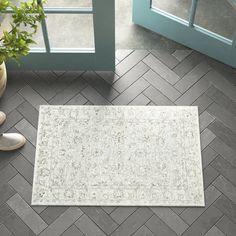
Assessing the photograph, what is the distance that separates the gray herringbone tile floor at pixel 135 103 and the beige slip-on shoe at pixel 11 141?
2.3 inches

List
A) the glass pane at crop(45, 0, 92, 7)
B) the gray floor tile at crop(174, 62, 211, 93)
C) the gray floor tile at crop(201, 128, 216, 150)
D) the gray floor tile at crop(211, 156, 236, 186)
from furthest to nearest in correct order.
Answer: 1. the gray floor tile at crop(174, 62, 211, 93)
2. the gray floor tile at crop(201, 128, 216, 150)
3. the gray floor tile at crop(211, 156, 236, 186)
4. the glass pane at crop(45, 0, 92, 7)

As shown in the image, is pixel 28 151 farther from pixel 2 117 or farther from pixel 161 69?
pixel 161 69

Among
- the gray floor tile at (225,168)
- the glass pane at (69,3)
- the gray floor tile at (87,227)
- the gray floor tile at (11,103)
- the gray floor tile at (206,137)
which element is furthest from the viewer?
the gray floor tile at (11,103)

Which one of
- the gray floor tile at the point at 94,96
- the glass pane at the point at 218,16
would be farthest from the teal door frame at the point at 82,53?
the glass pane at the point at 218,16

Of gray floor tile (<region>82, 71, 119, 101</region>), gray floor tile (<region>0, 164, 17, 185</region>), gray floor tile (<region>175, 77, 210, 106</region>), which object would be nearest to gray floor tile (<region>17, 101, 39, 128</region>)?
gray floor tile (<region>0, 164, 17, 185</region>)

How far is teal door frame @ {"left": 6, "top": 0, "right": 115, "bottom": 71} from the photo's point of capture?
333 centimetres

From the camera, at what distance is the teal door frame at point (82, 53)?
333cm

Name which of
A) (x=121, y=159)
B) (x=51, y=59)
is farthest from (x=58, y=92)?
(x=121, y=159)

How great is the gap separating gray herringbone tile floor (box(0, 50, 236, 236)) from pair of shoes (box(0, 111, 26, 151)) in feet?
0.19

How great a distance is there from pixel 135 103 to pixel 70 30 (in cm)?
75

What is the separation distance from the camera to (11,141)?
3.45 m

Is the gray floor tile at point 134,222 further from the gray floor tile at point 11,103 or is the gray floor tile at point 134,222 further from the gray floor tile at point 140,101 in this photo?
the gray floor tile at point 11,103

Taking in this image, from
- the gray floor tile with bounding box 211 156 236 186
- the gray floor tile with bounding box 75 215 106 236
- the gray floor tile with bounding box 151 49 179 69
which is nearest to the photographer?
the gray floor tile with bounding box 75 215 106 236

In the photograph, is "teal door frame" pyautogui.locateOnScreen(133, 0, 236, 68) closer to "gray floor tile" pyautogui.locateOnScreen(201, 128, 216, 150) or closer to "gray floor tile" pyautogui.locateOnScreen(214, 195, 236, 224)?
"gray floor tile" pyautogui.locateOnScreen(201, 128, 216, 150)
